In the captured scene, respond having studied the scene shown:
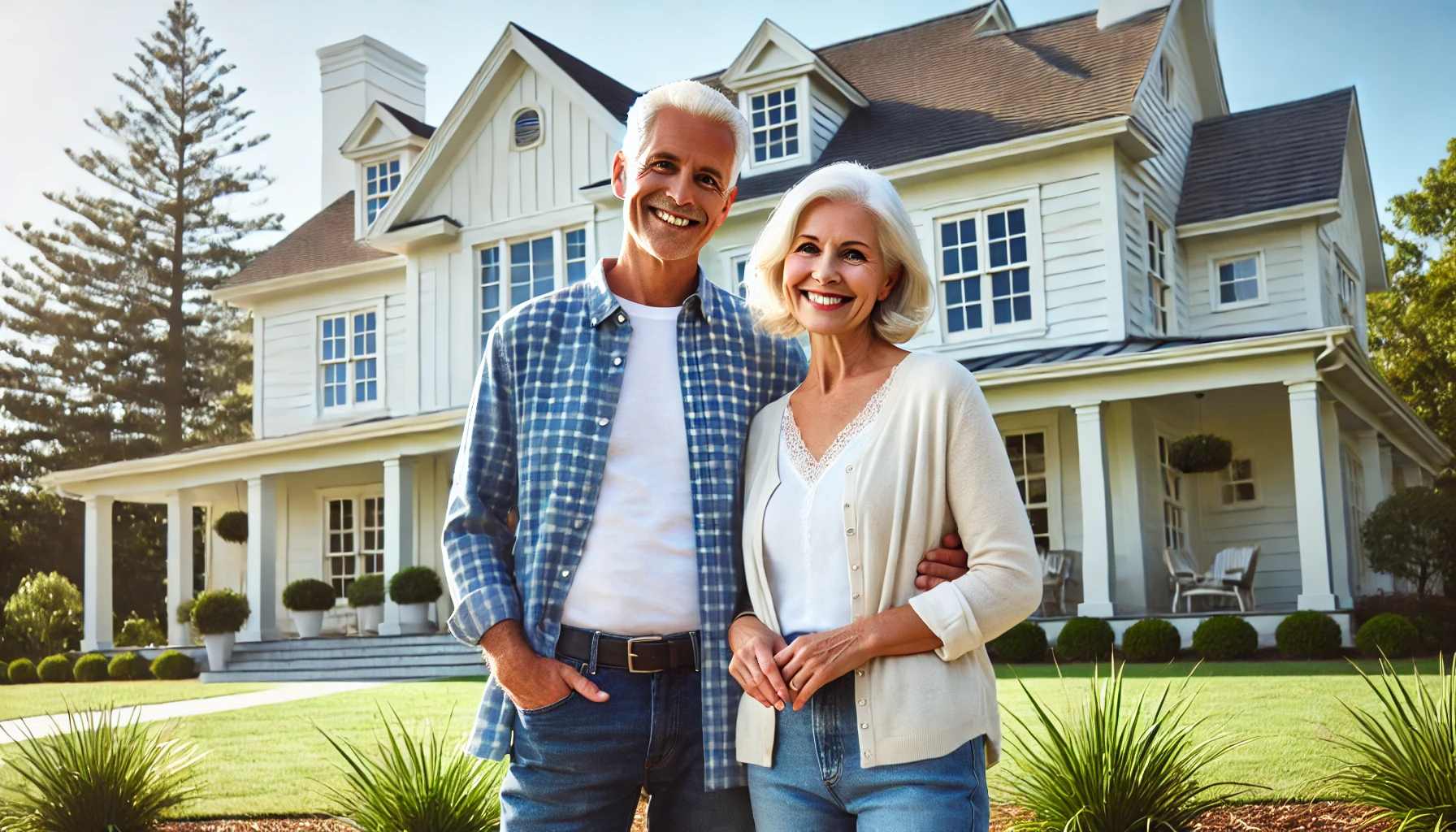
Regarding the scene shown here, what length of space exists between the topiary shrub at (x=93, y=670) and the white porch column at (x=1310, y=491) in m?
15.3

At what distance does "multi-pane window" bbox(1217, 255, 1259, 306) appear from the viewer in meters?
16.5

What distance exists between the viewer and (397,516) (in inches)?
668

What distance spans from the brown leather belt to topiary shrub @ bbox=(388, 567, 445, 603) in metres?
14.3

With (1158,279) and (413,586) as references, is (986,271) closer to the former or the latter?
(1158,279)

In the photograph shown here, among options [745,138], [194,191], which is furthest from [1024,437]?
[194,191]

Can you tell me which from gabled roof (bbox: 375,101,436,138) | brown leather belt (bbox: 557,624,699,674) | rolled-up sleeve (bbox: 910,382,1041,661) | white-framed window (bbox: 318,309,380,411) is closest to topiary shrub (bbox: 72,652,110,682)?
white-framed window (bbox: 318,309,380,411)

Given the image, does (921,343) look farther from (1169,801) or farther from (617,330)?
(617,330)

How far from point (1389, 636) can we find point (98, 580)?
1745 cm

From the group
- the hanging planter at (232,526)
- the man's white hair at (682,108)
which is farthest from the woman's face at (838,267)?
the hanging planter at (232,526)

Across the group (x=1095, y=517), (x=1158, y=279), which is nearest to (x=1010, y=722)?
(x=1095, y=517)

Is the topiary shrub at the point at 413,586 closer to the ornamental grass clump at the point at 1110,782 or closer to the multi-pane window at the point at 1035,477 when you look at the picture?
the multi-pane window at the point at 1035,477

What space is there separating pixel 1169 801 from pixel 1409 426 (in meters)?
15.9

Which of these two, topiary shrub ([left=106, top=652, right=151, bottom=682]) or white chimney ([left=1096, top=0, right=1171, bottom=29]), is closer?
white chimney ([left=1096, top=0, right=1171, bottom=29])

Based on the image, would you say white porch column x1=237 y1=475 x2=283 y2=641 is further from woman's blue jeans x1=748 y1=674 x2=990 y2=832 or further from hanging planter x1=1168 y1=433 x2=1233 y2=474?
woman's blue jeans x1=748 y1=674 x2=990 y2=832
